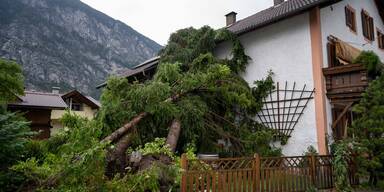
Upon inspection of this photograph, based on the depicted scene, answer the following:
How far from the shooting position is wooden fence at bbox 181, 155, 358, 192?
→ 6.33 m

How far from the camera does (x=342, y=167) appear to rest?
315 inches

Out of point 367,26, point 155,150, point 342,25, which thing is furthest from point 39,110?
point 367,26

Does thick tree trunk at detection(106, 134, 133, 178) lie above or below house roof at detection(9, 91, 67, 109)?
below

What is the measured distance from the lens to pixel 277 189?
7281 mm

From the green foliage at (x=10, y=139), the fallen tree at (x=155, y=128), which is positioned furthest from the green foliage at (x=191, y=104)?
A: the green foliage at (x=10, y=139)

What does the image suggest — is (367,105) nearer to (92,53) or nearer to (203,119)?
(203,119)

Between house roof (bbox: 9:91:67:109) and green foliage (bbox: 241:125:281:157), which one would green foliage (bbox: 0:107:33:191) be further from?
house roof (bbox: 9:91:67:109)

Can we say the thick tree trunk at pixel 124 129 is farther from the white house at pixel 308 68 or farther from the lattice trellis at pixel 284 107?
the white house at pixel 308 68

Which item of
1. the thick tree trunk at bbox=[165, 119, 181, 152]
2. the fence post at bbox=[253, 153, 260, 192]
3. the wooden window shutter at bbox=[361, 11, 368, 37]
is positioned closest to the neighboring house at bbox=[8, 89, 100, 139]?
the thick tree trunk at bbox=[165, 119, 181, 152]

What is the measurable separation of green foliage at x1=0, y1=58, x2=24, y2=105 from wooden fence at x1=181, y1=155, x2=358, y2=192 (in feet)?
13.8

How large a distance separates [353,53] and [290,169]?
7.16 m

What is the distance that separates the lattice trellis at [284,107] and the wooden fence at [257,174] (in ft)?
8.54

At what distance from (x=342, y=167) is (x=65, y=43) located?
263ft

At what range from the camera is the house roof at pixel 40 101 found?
1665cm
